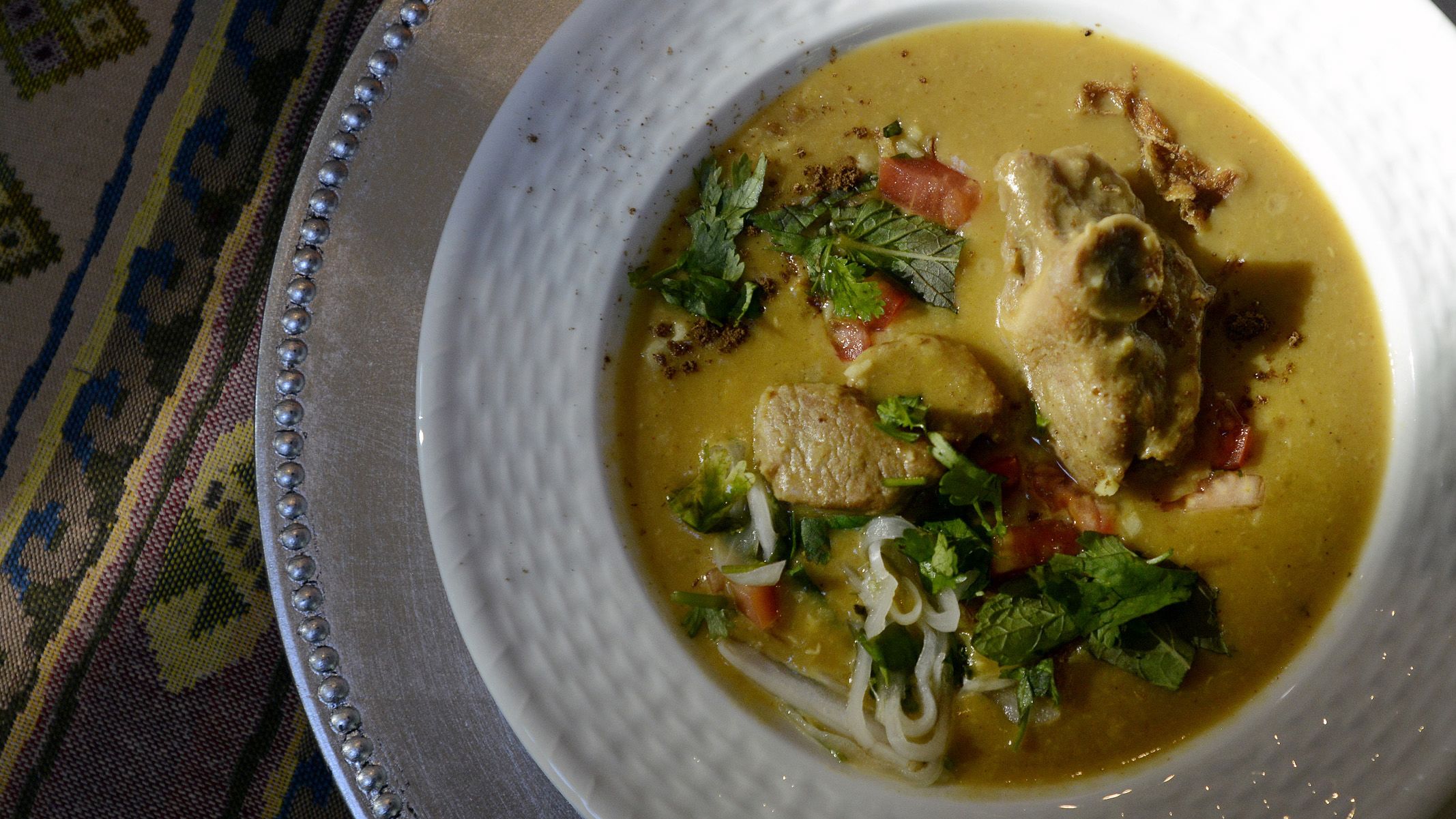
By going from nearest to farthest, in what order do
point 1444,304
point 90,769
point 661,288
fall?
point 1444,304 → point 661,288 → point 90,769

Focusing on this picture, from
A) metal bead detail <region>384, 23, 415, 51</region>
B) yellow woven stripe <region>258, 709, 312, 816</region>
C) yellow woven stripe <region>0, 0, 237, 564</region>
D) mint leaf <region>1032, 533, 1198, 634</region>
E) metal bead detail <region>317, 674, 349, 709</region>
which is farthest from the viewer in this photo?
yellow woven stripe <region>0, 0, 237, 564</region>

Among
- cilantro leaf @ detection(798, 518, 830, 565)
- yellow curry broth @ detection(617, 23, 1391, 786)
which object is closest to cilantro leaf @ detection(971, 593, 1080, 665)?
yellow curry broth @ detection(617, 23, 1391, 786)

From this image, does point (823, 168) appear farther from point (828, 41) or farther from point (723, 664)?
point (723, 664)

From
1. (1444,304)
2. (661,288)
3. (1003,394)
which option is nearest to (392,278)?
(661,288)

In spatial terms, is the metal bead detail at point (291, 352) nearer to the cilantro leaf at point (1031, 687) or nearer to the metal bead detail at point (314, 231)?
the metal bead detail at point (314, 231)

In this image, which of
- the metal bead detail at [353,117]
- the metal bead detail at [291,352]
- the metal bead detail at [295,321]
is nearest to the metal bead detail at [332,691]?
the metal bead detail at [291,352]

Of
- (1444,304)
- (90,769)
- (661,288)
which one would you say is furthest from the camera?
(90,769)

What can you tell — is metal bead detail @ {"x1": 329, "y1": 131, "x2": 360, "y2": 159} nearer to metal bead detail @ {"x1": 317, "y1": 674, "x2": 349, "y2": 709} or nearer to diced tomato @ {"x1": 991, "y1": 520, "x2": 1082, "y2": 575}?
metal bead detail @ {"x1": 317, "y1": 674, "x2": 349, "y2": 709}
